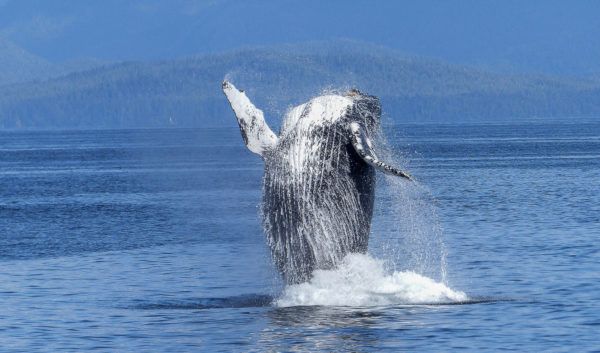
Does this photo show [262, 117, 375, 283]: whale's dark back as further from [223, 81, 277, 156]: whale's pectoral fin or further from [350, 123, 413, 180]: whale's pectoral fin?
[350, 123, 413, 180]: whale's pectoral fin

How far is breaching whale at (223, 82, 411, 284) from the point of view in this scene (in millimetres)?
16969

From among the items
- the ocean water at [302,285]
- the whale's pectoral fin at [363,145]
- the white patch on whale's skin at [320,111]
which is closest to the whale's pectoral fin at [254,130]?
the white patch on whale's skin at [320,111]

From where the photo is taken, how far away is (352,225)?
17.4 metres

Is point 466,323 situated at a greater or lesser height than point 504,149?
lesser

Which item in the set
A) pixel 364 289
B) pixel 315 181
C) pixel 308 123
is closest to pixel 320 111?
pixel 308 123

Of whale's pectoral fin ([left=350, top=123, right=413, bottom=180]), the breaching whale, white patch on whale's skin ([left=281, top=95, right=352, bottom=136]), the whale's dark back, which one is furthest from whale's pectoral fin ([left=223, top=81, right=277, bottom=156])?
whale's pectoral fin ([left=350, top=123, right=413, bottom=180])

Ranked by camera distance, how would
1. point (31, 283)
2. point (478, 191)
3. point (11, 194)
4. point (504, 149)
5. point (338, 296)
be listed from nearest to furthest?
1. point (338, 296)
2. point (31, 283)
3. point (478, 191)
4. point (11, 194)
5. point (504, 149)

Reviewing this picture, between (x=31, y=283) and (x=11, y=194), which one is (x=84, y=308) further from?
(x=11, y=194)

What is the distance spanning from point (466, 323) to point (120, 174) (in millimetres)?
55699

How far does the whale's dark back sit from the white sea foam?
0.99 ft

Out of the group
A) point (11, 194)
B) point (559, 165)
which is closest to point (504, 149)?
point (559, 165)

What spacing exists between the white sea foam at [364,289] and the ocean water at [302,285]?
1.1 inches

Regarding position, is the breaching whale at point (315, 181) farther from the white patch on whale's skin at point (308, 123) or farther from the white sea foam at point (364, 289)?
the white sea foam at point (364, 289)

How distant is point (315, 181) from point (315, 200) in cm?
26
